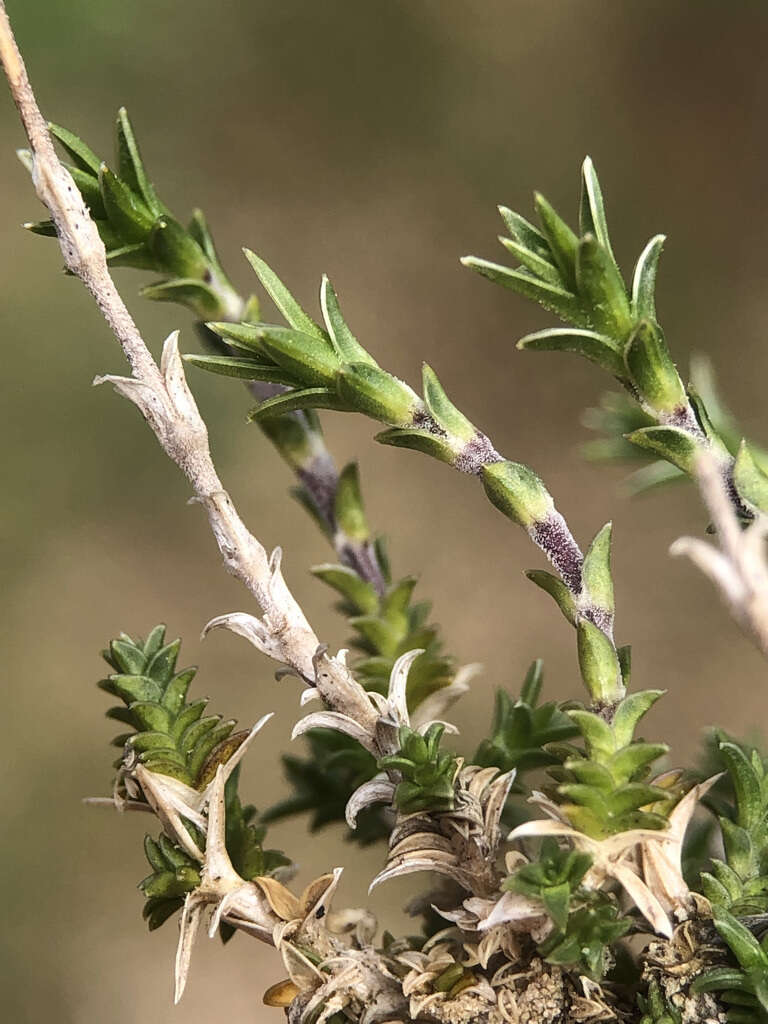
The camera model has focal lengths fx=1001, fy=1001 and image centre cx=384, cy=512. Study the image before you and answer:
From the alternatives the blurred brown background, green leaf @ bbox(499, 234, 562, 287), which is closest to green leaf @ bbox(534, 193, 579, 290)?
green leaf @ bbox(499, 234, 562, 287)

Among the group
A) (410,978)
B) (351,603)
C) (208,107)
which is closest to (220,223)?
(208,107)

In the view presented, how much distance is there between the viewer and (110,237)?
2.29ft

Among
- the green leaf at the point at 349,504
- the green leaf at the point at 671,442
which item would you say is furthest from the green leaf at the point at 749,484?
the green leaf at the point at 349,504

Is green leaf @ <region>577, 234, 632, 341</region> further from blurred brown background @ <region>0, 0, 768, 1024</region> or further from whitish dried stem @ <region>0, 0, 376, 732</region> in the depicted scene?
blurred brown background @ <region>0, 0, 768, 1024</region>

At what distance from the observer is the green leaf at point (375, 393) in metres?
0.59

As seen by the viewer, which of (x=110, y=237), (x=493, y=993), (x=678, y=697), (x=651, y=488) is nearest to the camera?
(x=493, y=993)

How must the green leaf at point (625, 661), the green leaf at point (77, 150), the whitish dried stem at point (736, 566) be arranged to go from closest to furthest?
the whitish dried stem at point (736, 566) < the green leaf at point (625, 661) < the green leaf at point (77, 150)

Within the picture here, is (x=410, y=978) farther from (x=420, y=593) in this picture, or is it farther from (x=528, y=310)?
(x=528, y=310)

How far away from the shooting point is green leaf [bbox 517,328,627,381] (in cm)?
56

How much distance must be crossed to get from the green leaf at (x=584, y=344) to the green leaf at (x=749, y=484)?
85mm

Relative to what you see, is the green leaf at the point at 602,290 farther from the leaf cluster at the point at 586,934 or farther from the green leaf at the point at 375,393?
the leaf cluster at the point at 586,934

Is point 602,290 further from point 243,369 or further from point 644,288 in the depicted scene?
point 243,369

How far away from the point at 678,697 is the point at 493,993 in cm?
199

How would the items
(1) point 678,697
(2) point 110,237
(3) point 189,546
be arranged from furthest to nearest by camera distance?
(3) point 189,546 < (1) point 678,697 < (2) point 110,237
